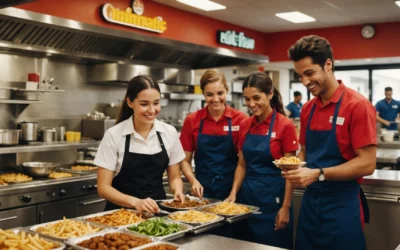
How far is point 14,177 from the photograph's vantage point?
4.34 metres

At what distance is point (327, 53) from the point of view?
8.14 feet

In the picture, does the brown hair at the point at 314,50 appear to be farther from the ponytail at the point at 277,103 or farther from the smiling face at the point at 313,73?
the ponytail at the point at 277,103

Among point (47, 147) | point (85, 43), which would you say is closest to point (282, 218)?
point (47, 147)

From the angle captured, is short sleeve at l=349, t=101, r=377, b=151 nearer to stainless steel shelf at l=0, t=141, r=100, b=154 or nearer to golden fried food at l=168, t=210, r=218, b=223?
golden fried food at l=168, t=210, r=218, b=223

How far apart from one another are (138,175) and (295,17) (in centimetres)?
716

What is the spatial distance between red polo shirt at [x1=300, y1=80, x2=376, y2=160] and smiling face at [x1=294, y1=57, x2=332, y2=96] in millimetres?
138

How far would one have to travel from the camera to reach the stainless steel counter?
6.83 ft

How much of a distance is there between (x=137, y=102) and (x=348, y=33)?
8.42 meters

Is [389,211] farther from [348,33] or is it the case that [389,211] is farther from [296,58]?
[348,33]

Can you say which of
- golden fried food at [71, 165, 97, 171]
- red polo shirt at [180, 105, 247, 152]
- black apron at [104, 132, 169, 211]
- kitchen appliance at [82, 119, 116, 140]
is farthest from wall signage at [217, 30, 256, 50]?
black apron at [104, 132, 169, 211]

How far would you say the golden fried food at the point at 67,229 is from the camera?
6.92 feet

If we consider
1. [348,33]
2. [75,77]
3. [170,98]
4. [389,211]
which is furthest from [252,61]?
[389,211]

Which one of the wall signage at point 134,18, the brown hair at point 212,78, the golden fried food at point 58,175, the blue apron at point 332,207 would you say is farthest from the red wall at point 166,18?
the blue apron at point 332,207

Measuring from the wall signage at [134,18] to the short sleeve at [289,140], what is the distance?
423 centimetres
